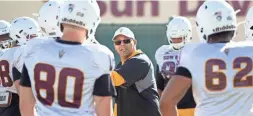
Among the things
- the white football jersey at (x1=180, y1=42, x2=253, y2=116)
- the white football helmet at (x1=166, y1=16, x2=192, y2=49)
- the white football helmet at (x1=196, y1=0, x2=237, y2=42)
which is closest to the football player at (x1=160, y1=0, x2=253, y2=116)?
the white football jersey at (x1=180, y1=42, x2=253, y2=116)

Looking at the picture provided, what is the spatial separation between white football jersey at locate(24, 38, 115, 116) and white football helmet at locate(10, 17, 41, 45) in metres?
2.49

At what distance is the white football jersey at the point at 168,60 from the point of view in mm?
7406

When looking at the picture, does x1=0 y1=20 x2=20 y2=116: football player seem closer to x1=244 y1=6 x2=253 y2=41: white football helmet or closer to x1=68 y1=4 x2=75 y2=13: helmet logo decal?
x1=68 y1=4 x2=75 y2=13: helmet logo decal

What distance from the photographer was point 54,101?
4.29m

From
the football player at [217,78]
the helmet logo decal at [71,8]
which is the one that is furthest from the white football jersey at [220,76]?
the helmet logo decal at [71,8]

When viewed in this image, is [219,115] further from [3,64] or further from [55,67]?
[3,64]

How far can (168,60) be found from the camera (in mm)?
7500

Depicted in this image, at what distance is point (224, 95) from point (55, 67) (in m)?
1.13

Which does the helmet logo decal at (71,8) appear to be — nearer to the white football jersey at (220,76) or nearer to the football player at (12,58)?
the white football jersey at (220,76)

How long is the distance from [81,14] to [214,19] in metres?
0.93

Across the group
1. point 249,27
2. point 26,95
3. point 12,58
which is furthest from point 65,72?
point 249,27

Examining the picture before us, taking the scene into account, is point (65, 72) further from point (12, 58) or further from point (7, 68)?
point (7, 68)

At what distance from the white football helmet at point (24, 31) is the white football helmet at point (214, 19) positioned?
2.56 meters

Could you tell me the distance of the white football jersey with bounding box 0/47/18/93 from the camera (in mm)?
6203
